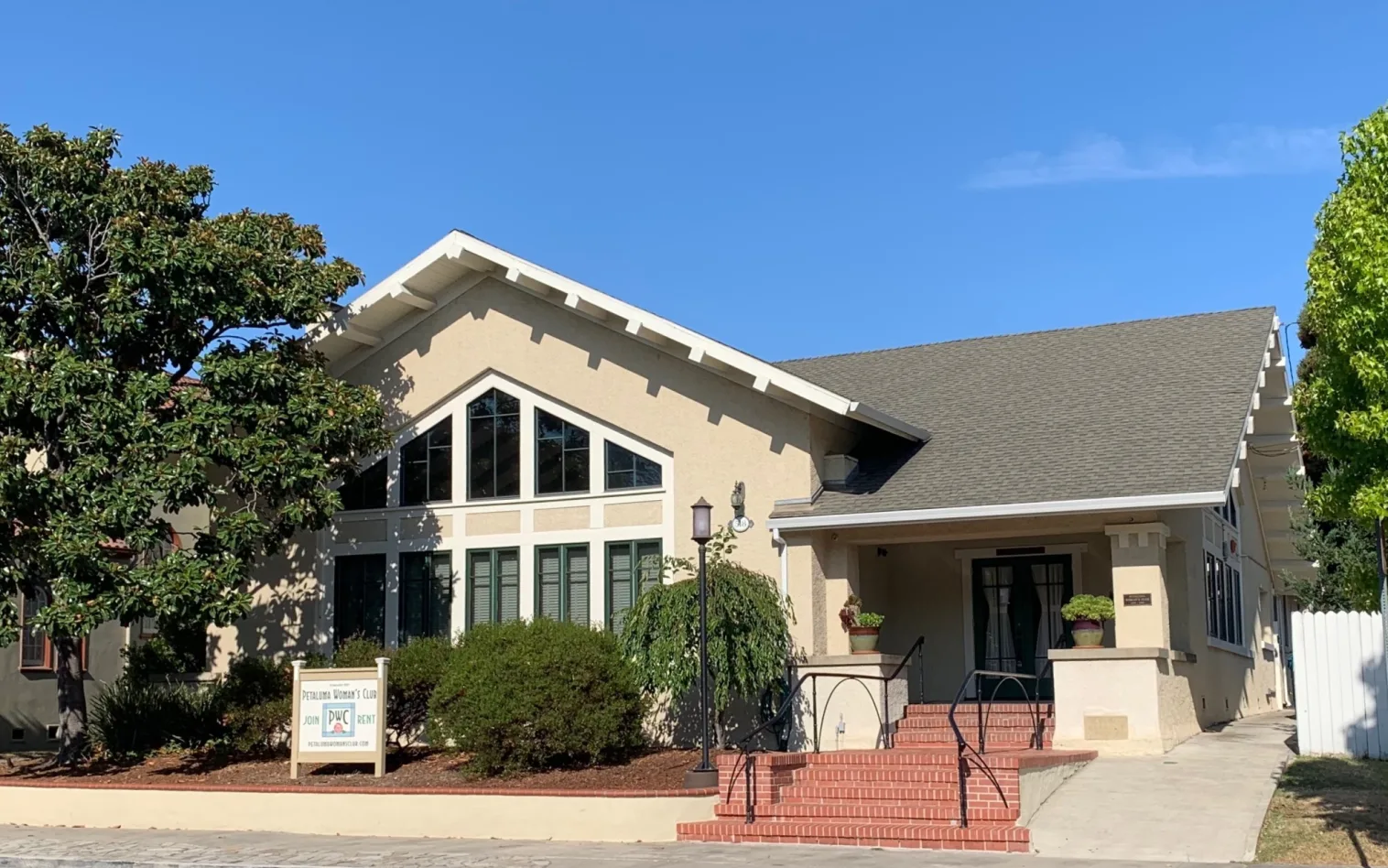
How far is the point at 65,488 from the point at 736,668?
8.80 meters

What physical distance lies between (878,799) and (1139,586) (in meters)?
4.88

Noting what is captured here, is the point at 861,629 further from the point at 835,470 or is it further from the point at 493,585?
the point at 493,585

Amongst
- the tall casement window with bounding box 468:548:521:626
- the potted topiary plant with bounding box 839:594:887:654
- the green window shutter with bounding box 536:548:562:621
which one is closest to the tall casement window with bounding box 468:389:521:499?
the tall casement window with bounding box 468:548:521:626

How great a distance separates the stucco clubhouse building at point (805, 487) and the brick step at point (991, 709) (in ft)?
2.36

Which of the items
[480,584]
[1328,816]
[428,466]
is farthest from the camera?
[428,466]

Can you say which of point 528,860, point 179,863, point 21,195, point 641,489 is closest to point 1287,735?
point 641,489

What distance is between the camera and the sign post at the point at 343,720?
59.5 feet

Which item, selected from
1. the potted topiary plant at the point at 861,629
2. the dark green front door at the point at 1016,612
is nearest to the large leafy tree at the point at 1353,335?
the potted topiary plant at the point at 861,629

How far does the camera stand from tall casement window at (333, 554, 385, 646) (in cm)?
2234

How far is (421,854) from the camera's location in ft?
46.8

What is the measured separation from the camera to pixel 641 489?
2089cm

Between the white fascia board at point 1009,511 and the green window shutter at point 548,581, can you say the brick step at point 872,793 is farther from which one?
the green window shutter at point 548,581

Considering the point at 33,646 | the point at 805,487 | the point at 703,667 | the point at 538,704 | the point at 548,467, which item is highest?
the point at 548,467

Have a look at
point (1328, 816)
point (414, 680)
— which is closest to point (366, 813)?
point (414, 680)
